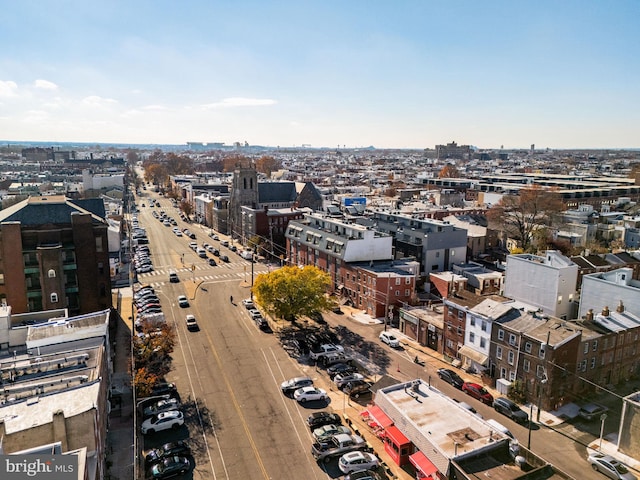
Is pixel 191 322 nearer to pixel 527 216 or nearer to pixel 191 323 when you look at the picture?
pixel 191 323

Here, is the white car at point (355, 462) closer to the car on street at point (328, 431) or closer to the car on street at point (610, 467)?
the car on street at point (328, 431)

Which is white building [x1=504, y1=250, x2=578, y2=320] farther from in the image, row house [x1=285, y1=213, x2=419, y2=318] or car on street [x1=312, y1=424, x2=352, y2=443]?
car on street [x1=312, y1=424, x2=352, y2=443]

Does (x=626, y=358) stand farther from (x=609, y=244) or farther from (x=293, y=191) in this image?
(x=293, y=191)

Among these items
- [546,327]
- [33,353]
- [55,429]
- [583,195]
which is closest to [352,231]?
[546,327]

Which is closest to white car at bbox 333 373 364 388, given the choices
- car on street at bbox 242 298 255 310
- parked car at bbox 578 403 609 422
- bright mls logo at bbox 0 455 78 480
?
parked car at bbox 578 403 609 422

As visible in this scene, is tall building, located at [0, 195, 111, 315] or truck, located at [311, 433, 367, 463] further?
tall building, located at [0, 195, 111, 315]

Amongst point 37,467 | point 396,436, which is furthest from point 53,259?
point 396,436
